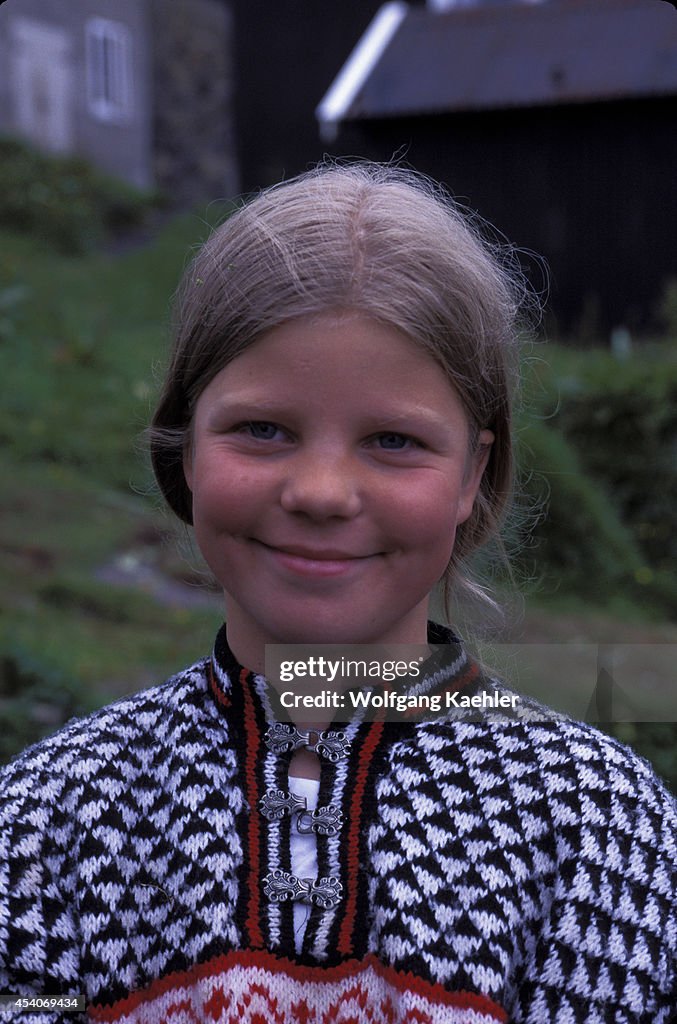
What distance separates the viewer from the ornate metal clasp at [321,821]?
55.4 inches

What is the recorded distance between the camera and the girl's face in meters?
1.32

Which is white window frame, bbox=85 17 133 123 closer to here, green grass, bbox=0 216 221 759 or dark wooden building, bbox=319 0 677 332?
green grass, bbox=0 216 221 759

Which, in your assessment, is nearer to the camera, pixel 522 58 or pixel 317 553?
pixel 317 553

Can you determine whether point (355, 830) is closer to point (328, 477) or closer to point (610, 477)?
point (328, 477)

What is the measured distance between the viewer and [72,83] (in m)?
15.4

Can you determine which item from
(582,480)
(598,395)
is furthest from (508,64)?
(582,480)

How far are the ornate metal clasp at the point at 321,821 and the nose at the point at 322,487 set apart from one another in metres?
0.38

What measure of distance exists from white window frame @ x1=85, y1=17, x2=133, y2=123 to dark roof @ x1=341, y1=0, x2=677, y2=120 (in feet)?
21.3

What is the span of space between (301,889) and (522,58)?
33.8 ft

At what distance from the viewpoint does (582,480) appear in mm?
6227

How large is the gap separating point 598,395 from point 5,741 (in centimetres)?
460

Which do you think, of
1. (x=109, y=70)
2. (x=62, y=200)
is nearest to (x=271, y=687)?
(x=62, y=200)

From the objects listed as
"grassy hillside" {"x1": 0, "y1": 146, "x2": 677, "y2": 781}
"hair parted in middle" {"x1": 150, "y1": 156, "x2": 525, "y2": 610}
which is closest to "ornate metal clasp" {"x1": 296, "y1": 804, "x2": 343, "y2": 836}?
"hair parted in middle" {"x1": 150, "y1": 156, "x2": 525, "y2": 610}

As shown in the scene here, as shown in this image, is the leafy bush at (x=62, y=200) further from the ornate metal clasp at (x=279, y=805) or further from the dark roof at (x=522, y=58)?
the ornate metal clasp at (x=279, y=805)
